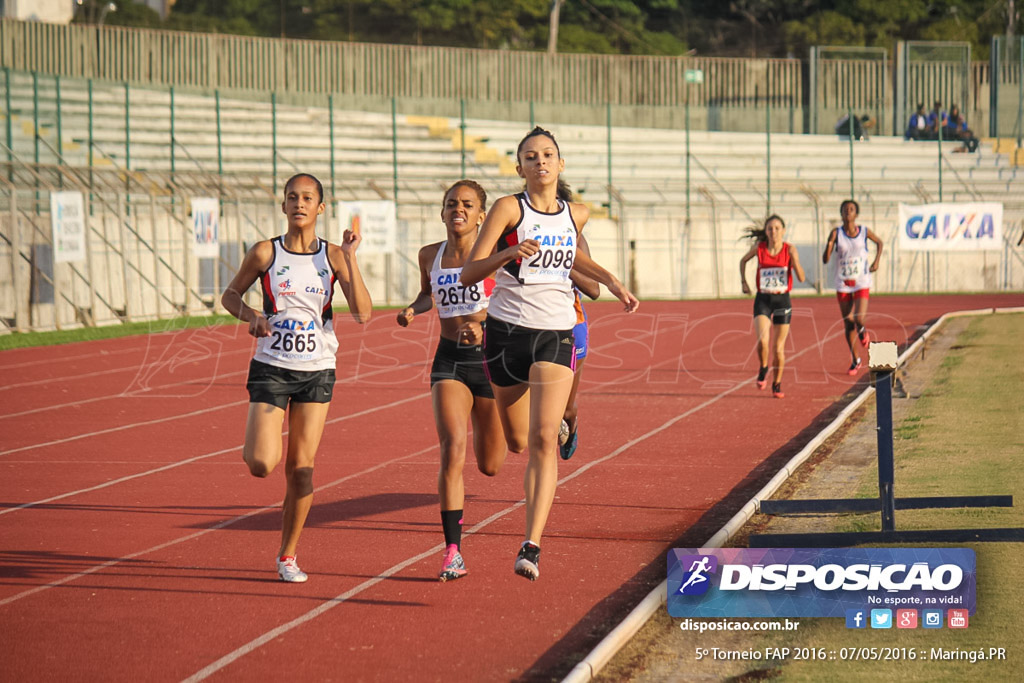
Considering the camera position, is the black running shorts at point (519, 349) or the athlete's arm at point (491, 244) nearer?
the athlete's arm at point (491, 244)

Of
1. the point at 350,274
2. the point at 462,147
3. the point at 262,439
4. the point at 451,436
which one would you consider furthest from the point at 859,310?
the point at 462,147

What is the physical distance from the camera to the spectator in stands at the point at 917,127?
45847mm

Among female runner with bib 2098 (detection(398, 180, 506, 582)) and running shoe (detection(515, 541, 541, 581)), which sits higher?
female runner with bib 2098 (detection(398, 180, 506, 582))

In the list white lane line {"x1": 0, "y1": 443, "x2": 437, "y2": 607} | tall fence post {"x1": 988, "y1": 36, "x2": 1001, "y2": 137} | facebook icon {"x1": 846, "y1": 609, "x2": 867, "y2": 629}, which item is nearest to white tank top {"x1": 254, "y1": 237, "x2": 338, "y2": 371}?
white lane line {"x1": 0, "y1": 443, "x2": 437, "y2": 607}

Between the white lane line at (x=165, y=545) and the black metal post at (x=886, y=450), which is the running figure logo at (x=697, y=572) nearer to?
the black metal post at (x=886, y=450)

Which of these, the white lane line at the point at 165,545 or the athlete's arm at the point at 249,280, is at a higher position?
the athlete's arm at the point at 249,280

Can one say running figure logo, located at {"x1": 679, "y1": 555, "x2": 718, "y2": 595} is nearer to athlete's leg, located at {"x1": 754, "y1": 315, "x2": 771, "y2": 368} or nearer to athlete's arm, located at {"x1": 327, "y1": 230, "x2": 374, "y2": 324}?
athlete's arm, located at {"x1": 327, "y1": 230, "x2": 374, "y2": 324}

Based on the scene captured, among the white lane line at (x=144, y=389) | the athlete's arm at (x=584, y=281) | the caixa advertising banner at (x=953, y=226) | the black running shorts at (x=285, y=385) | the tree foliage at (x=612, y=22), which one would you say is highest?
the tree foliage at (x=612, y=22)

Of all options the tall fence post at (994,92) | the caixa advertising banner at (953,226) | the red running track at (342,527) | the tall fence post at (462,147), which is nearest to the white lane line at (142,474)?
the red running track at (342,527)

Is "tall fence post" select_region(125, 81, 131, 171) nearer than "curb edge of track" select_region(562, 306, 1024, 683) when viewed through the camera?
No

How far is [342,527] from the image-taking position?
324 inches

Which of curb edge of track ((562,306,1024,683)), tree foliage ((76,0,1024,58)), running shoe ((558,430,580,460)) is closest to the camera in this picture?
curb edge of track ((562,306,1024,683))

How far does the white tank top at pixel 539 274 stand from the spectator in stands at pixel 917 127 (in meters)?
42.3

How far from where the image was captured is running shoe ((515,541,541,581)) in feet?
20.1
